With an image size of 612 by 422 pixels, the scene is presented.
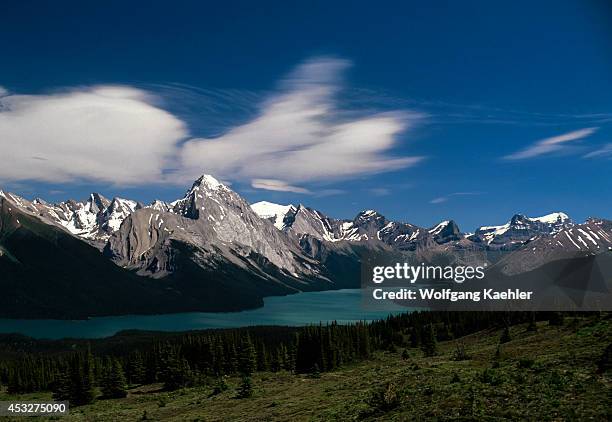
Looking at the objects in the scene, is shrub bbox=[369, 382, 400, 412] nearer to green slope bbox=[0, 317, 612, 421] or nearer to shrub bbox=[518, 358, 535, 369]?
green slope bbox=[0, 317, 612, 421]

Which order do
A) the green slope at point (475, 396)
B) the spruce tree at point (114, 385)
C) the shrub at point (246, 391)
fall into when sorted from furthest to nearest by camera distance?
the spruce tree at point (114, 385) < the shrub at point (246, 391) < the green slope at point (475, 396)

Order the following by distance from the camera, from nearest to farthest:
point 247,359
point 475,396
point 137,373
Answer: point 475,396 < point 247,359 < point 137,373

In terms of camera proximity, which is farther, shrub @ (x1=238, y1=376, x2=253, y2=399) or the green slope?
shrub @ (x1=238, y1=376, x2=253, y2=399)

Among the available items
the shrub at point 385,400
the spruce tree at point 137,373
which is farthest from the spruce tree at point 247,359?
the shrub at point 385,400

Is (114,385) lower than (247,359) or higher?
lower

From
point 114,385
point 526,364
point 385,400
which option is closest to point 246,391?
point 385,400

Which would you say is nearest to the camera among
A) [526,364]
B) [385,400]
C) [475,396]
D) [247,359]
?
[475,396]

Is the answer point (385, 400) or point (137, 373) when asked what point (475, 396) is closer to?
point (385, 400)

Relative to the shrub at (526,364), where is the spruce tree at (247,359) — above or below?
below

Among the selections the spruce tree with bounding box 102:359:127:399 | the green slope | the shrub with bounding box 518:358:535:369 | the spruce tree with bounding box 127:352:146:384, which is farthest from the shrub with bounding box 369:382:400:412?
the spruce tree with bounding box 127:352:146:384

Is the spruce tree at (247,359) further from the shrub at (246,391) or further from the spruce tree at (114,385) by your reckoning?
the shrub at (246,391)

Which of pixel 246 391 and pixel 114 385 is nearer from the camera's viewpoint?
pixel 246 391

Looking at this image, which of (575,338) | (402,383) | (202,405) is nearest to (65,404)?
(202,405)

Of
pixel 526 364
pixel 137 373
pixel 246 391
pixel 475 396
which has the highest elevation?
pixel 526 364
